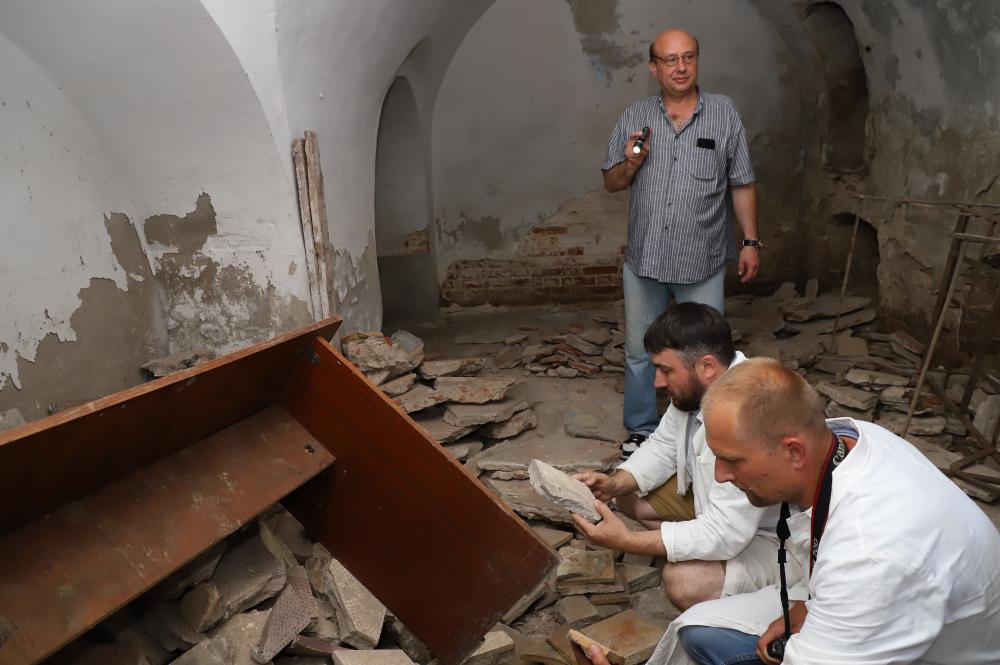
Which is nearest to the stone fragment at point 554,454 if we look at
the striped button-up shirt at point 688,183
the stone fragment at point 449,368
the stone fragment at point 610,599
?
the stone fragment at point 449,368

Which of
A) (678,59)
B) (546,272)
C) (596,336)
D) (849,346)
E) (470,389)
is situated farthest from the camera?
(546,272)

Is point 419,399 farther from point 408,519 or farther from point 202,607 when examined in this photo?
point 202,607

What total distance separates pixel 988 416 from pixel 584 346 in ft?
8.43

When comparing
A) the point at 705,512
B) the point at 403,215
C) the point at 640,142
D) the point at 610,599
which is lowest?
the point at 610,599

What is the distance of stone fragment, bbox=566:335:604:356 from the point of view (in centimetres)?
579

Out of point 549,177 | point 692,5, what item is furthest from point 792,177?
point 549,177

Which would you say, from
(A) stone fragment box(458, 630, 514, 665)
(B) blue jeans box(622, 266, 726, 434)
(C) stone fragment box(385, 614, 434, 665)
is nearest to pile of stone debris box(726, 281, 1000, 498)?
(B) blue jeans box(622, 266, 726, 434)

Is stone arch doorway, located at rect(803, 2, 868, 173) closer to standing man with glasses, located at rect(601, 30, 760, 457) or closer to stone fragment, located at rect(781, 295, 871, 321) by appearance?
stone fragment, located at rect(781, 295, 871, 321)

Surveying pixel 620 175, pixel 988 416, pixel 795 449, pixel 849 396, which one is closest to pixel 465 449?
pixel 620 175

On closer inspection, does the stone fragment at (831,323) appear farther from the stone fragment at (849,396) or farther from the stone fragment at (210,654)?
the stone fragment at (210,654)

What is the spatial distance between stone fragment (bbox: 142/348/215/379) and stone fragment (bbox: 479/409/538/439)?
1.53 meters

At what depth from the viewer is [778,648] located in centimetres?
211

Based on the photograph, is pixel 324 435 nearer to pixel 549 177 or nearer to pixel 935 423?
pixel 935 423

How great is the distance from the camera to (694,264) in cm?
393
